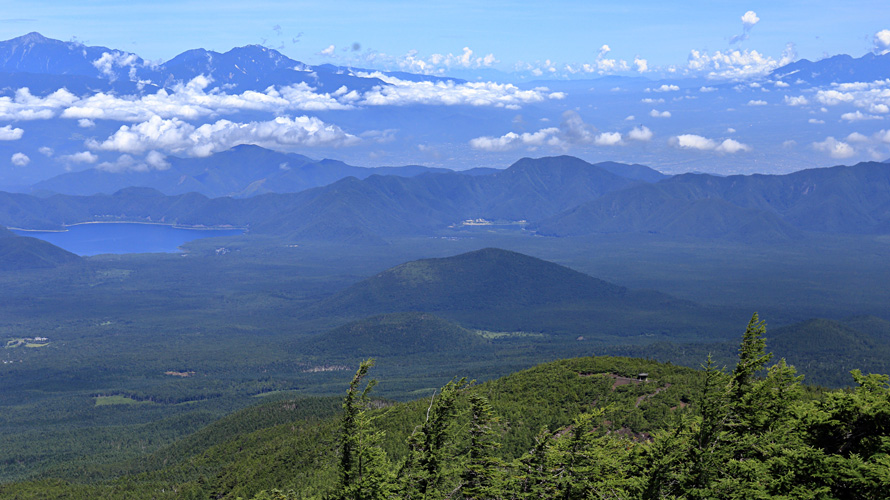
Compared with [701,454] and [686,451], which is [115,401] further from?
[701,454]

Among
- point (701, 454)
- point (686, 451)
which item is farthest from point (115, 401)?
point (701, 454)

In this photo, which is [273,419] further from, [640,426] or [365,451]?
[365,451]

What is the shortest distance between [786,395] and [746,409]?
200cm

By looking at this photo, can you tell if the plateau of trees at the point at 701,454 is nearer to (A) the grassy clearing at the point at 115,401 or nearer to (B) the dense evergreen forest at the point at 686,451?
(B) the dense evergreen forest at the point at 686,451

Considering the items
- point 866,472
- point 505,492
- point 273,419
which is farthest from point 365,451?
point 273,419

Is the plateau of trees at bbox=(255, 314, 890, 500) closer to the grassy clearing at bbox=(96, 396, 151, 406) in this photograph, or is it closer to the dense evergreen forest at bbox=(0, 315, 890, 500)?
the dense evergreen forest at bbox=(0, 315, 890, 500)

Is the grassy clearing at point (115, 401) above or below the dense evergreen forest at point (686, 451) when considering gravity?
below

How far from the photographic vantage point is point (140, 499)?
8438 cm

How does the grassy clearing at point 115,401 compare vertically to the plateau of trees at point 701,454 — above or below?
below

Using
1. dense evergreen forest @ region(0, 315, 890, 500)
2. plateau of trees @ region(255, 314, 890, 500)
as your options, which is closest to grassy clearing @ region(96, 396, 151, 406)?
dense evergreen forest @ region(0, 315, 890, 500)

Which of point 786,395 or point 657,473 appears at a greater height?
point 786,395

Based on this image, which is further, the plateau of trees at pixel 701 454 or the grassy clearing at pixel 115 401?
the grassy clearing at pixel 115 401

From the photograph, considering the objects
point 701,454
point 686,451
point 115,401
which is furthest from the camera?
point 115,401

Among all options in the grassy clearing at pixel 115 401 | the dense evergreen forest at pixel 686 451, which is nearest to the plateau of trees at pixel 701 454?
the dense evergreen forest at pixel 686 451
